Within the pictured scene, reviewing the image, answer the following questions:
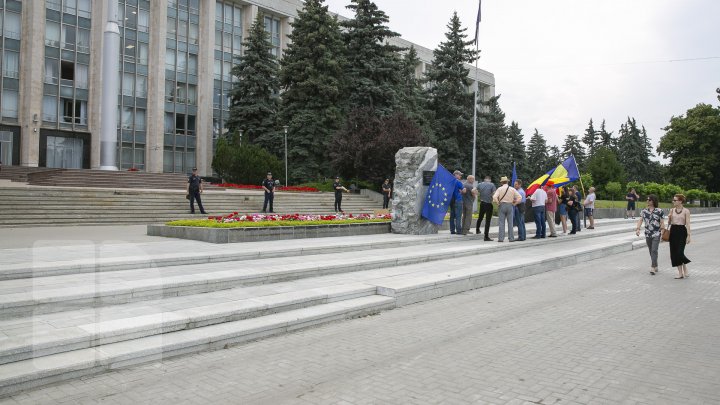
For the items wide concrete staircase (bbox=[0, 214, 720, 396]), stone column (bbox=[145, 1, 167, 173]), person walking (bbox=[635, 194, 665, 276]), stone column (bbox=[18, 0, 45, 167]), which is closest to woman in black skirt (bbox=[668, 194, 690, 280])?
person walking (bbox=[635, 194, 665, 276])

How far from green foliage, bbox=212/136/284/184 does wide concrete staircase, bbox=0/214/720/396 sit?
88.3 ft

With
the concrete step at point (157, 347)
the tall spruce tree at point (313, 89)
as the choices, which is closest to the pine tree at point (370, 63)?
the tall spruce tree at point (313, 89)

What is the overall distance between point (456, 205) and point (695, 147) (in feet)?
207

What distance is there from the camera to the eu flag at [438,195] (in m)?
16.5

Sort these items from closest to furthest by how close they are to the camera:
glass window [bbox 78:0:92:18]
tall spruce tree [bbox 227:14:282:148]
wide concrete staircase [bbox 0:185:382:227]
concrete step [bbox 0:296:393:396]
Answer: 1. concrete step [bbox 0:296:393:396]
2. wide concrete staircase [bbox 0:185:382:227]
3. glass window [bbox 78:0:92:18]
4. tall spruce tree [bbox 227:14:282:148]

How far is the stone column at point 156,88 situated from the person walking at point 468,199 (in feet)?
124

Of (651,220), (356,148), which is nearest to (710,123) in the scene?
Result: (356,148)

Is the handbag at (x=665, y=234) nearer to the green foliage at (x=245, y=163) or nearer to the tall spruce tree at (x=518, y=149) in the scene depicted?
the green foliage at (x=245, y=163)

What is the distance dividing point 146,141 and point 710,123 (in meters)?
64.7

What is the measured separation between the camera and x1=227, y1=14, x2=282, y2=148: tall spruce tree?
4447cm

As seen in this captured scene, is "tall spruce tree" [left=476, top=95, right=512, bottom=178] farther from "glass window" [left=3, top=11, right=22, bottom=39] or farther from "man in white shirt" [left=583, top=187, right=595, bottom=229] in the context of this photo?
"glass window" [left=3, top=11, right=22, bottom=39]

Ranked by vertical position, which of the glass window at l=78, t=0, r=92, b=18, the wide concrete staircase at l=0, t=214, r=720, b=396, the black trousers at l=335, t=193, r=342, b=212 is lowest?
the wide concrete staircase at l=0, t=214, r=720, b=396

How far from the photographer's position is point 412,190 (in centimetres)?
1650

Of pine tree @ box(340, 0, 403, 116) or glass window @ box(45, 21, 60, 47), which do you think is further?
glass window @ box(45, 21, 60, 47)
